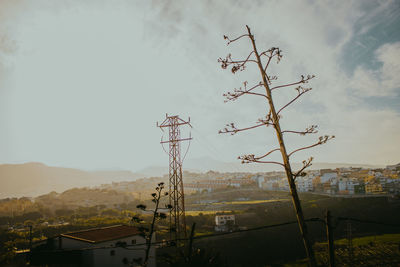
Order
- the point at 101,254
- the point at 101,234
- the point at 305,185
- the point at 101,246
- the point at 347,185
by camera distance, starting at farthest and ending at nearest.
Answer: the point at 305,185 → the point at 347,185 → the point at 101,234 → the point at 101,246 → the point at 101,254

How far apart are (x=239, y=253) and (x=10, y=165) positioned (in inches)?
8536

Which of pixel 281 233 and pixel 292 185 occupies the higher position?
pixel 292 185

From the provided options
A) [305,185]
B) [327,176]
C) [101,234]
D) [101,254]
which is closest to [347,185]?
[327,176]

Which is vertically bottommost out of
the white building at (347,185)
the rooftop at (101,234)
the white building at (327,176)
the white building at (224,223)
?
the white building at (224,223)

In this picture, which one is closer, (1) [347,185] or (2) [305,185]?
(1) [347,185]

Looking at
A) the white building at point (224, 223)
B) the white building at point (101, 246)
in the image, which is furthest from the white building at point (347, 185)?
the white building at point (101, 246)

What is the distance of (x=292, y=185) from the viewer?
8.73 feet

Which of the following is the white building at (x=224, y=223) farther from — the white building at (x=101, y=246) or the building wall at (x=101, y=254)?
the building wall at (x=101, y=254)

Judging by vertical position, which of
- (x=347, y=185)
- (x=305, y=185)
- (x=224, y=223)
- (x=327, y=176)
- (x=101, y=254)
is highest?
(x=101, y=254)

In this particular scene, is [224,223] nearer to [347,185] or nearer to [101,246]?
[101,246]

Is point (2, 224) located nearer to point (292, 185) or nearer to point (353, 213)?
point (292, 185)

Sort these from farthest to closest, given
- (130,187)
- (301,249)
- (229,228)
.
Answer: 1. (130,187)
2. (229,228)
3. (301,249)

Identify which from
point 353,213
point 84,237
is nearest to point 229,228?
point 84,237

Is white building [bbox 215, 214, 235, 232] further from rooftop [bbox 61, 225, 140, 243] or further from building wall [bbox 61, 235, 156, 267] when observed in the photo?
building wall [bbox 61, 235, 156, 267]
